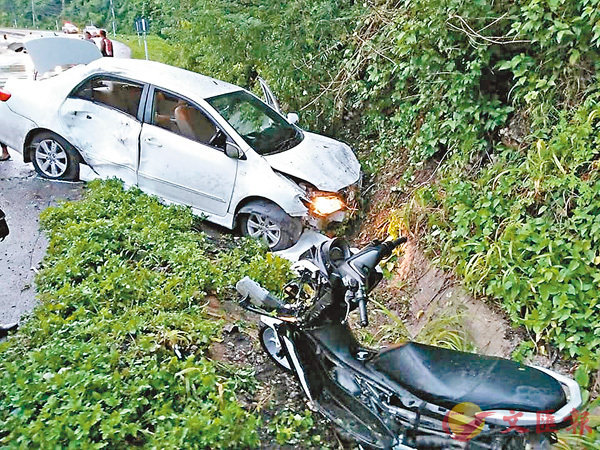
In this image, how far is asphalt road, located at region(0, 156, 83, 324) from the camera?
14.0 ft

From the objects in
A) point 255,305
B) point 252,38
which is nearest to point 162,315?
point 255,305

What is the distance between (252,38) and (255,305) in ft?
16.1

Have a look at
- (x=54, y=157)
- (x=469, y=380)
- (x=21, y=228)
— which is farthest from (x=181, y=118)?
(x=469, y=380)

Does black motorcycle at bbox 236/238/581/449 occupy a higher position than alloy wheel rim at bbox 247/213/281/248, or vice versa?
black motorcycle at bbox 236/238/581/449

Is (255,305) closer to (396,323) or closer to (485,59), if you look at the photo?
(396,323)

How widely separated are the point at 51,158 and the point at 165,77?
6.27 ft

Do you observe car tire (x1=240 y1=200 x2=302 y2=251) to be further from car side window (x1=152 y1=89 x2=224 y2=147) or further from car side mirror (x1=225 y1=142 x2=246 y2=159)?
car side window (x1=152 y1=89 x2=224 y2=147)

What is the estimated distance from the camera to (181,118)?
6.08 meters

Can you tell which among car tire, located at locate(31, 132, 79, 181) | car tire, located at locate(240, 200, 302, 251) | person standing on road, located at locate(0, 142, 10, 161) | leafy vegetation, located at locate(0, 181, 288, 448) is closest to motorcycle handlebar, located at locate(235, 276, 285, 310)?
leafy vegetation, located at locate(0, 181, 288, 448)

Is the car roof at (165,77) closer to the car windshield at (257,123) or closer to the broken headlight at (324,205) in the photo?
the car windshield at (257,123)

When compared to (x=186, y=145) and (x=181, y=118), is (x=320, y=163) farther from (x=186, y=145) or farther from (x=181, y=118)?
(x=181, y=118)

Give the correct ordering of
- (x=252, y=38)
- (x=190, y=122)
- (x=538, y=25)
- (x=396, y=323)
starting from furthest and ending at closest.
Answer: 1. (x=252, y=38)
2. (x=190, y=122)
3. (x=396, y=323)
4. (x=538, y=25)

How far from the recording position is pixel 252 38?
7.28 metres

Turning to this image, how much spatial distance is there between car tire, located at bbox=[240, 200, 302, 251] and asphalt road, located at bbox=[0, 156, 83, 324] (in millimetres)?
2125
